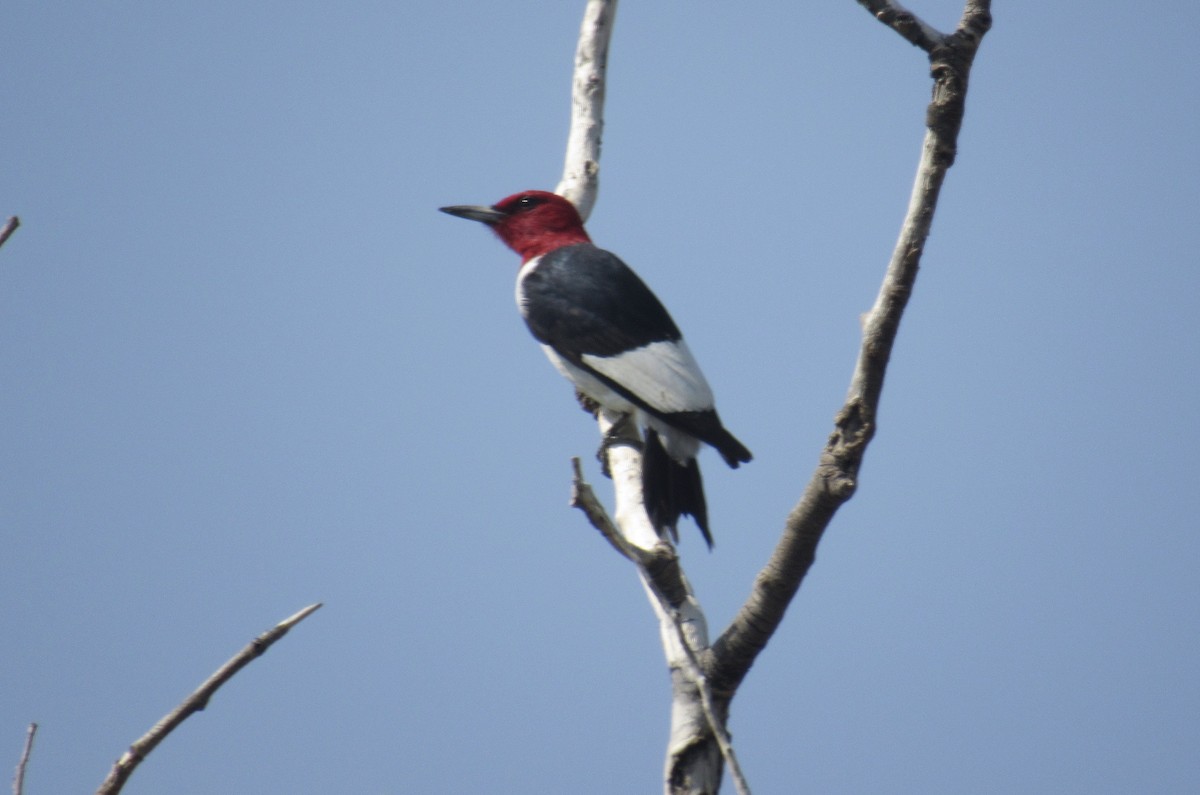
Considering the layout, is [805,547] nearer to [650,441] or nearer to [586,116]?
[650,441]

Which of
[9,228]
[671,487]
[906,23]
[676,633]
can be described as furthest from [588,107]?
[9,228]

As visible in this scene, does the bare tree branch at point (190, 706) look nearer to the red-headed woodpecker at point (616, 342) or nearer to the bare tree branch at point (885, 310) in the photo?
the bare tree branch at point (885, 310)

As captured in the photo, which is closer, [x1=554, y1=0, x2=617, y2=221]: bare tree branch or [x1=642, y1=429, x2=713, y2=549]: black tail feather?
[x1=642, y1=429, x2=713, y2=549]: black tail feather

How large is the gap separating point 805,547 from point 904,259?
0.65m

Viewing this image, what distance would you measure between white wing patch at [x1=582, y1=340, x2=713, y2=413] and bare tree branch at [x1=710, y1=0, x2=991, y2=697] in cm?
174

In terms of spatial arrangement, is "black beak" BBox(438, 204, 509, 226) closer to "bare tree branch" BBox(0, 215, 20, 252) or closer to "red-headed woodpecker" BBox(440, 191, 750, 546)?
"red-headed woodpecker" BBox(440, 191, 750, 546)

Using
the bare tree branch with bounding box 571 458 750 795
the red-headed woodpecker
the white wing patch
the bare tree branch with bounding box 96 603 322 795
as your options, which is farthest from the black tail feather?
the bare tree branch with bounding box 96 603 322 795

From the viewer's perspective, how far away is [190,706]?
75.2 inches

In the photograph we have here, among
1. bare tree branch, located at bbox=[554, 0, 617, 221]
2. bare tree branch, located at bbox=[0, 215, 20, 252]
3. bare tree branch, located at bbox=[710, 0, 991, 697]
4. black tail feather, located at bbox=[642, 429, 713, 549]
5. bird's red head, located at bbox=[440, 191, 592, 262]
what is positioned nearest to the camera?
bare tree branch, located at bbox=[0, 215, 20, 252]

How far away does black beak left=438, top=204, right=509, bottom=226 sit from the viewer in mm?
5699

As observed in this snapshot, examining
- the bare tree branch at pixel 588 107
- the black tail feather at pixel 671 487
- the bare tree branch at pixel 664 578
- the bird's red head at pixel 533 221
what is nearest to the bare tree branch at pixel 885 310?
the bare tree branch at pixel 664 578

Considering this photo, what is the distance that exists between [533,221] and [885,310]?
3.12 m

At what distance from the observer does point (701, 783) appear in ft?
8.88

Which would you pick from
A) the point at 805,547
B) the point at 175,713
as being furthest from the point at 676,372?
the point at 175,713
